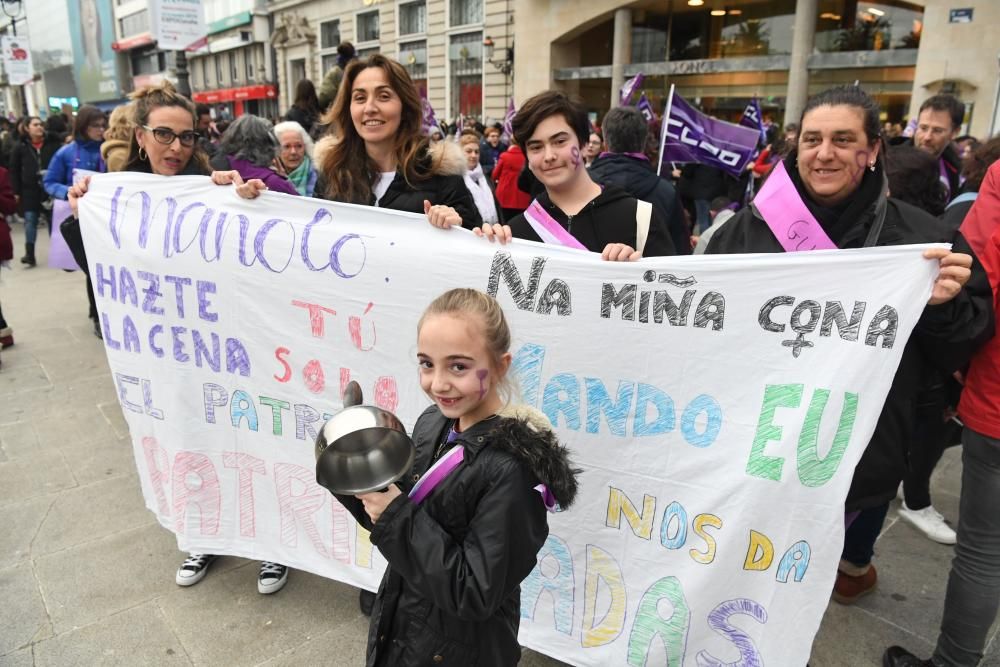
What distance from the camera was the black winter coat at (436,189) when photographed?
2.65 metres

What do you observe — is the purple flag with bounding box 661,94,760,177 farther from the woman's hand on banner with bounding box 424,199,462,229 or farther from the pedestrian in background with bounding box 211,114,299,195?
the woman's hand on banner with bounding box 424,199,462,229

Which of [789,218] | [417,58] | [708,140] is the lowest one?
[789,218]

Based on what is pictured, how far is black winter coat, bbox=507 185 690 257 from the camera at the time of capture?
95.4 inches

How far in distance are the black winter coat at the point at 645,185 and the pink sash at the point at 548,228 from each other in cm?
127

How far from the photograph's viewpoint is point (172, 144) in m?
2.79

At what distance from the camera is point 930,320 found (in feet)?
6.01

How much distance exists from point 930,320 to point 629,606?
3.95ft

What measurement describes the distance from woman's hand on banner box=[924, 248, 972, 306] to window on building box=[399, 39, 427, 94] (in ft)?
87.6

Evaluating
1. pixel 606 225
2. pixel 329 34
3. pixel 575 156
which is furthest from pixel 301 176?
pixel 329 34

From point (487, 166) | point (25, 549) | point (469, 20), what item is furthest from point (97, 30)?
point (25, 549)

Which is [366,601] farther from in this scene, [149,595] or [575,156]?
[575,156]

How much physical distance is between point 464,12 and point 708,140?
21.1 m

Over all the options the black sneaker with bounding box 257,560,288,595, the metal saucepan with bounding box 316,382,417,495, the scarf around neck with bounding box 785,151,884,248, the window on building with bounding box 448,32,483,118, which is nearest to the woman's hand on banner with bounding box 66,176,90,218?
the black sneaker with bounding box 257,560,288,595

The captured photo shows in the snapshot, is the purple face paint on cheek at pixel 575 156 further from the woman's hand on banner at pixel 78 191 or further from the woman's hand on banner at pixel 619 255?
the woman's hand on banner at pixel 78 191
